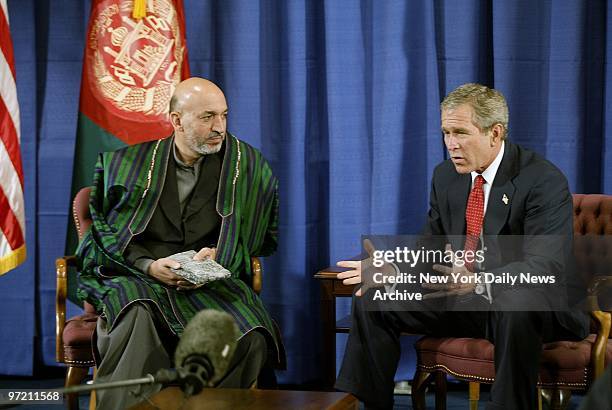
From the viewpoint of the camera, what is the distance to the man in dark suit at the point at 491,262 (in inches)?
134

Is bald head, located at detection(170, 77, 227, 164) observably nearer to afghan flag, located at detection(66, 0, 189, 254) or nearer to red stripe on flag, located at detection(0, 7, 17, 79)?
afghan flag, located at detection(66, 0, 189, 254)

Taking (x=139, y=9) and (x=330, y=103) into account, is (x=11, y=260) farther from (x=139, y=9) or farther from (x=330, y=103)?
(x=330, y=103)

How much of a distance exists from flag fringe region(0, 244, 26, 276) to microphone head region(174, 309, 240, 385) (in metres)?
3.00

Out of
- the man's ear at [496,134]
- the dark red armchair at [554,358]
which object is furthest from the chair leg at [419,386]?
the man's ear at [496,134]

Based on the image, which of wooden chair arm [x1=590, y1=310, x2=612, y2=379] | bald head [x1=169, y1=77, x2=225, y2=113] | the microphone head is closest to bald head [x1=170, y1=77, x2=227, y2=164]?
bald head [x1=169, y1=77, x2=225, y2=113]

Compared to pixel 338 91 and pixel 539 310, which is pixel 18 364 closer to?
pixel 338 91

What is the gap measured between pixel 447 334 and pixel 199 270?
3.32 feet

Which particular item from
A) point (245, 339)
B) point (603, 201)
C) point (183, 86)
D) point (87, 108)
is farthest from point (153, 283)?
→ point (603, 201)

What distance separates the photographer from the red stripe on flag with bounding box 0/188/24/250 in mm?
4398

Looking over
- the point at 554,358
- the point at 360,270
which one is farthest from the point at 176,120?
the point at 554,358

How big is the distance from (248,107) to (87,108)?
83 centimetres

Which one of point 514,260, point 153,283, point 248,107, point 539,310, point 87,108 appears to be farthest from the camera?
point 248,107

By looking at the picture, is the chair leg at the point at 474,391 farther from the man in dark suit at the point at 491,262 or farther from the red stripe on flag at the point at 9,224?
the red stripe on flag at the point at 9,224

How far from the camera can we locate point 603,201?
4.08 meters
